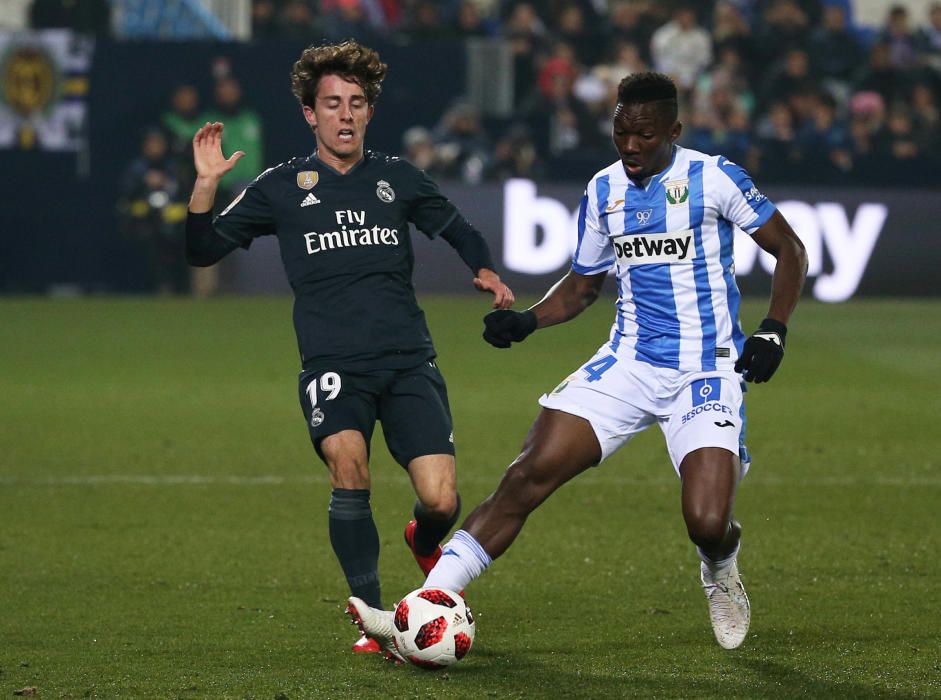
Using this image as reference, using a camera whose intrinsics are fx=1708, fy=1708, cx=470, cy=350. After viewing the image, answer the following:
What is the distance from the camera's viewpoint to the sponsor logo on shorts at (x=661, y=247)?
5.52 metres

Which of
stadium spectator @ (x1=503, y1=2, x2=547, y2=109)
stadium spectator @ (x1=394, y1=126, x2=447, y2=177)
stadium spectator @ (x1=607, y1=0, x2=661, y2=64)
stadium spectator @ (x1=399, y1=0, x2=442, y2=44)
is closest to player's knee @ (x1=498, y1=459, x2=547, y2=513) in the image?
stadium spectator @ (x1=394, y1=126, x2=447, y2=177)

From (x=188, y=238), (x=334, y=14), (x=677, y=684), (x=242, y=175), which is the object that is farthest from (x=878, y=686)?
(x=334, y=14)

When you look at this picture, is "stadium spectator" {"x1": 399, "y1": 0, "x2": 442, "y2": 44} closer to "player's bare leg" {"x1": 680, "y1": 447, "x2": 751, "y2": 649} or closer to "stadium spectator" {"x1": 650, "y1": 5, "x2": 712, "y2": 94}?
"stadium spectator" {"x1": 650, "y1": 5, "x2": 712, "y2": 94}

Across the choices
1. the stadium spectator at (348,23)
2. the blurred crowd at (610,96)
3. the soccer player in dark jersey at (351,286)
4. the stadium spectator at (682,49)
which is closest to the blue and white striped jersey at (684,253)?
the soccer player in dark jersey at (351,286)

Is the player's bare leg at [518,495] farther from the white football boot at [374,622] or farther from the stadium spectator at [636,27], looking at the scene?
the stadium spectator at [636,27]

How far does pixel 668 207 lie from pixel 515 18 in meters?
15.9

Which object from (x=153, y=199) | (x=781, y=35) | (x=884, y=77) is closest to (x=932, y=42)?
(x=884, y=77)

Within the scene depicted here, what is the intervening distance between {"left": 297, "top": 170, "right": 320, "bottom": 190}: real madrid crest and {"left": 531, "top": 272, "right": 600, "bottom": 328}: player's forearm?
2.78ft

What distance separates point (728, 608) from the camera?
5391 millimetres

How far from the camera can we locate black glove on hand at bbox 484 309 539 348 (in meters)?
5.45

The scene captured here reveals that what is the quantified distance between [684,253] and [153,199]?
13.5 metres

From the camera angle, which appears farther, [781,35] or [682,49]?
[781,35]

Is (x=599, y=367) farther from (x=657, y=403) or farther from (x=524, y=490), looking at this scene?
(x=524, y=490)

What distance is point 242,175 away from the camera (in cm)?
1866
